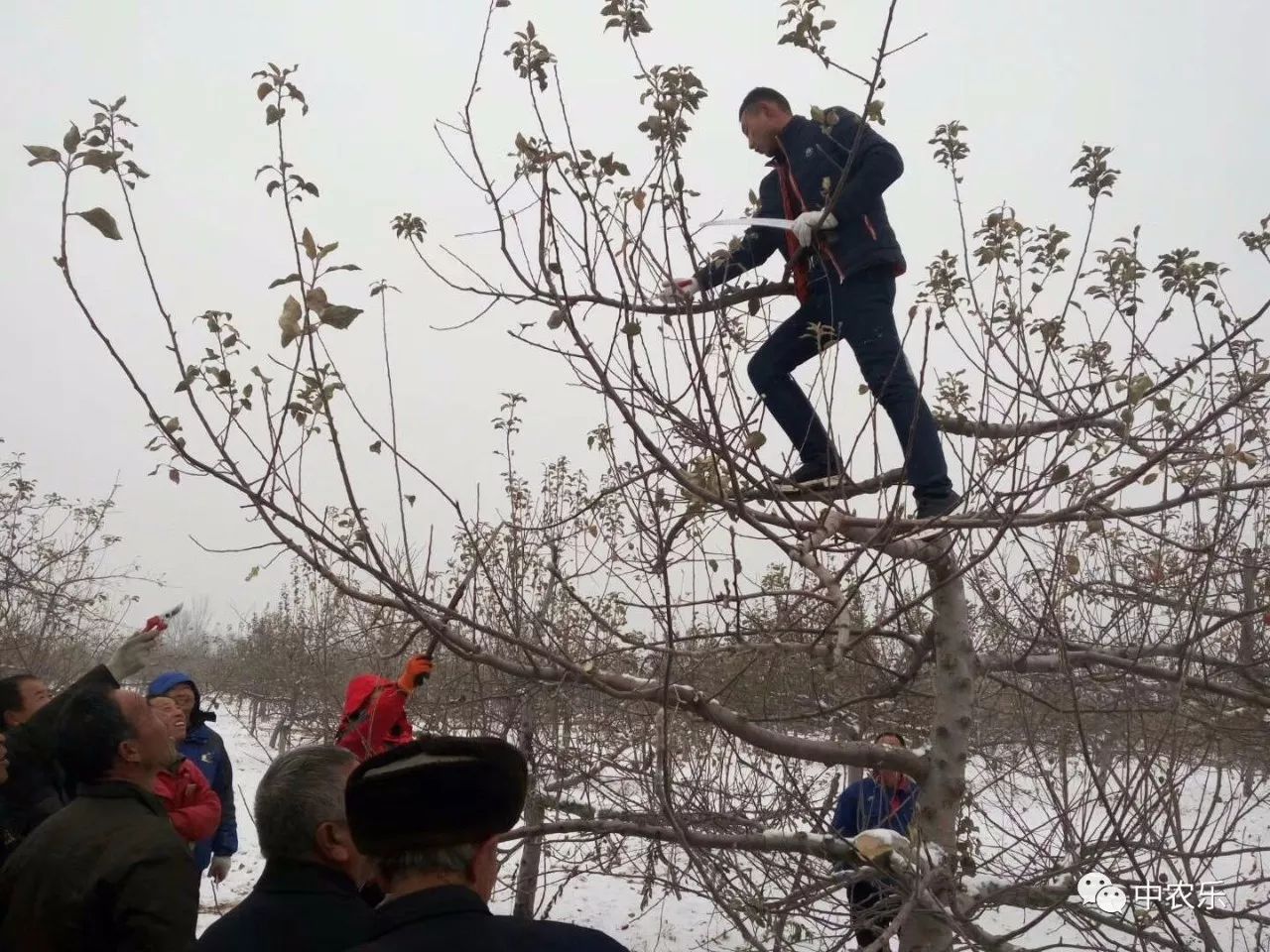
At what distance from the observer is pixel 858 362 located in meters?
2.88

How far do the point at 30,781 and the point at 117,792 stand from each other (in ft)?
4.18

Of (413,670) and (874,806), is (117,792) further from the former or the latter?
(874,806)

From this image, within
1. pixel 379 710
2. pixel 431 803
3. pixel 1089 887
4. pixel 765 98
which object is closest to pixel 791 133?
pixel 765 98

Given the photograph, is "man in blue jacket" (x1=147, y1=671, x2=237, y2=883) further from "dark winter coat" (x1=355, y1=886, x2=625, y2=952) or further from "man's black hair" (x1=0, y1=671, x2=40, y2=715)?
"dark winter coat" (x1=355, y1=886, x2=625, y2=952)

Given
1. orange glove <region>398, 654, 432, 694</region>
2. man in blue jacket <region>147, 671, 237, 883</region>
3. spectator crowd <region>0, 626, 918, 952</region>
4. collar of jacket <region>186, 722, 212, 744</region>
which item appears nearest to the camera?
spectator crowd <region>0, 626, 918, 952</region>

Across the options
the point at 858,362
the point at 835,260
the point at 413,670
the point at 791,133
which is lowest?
the point at 413,670

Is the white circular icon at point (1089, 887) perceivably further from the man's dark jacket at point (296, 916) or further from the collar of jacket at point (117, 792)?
the collar of jacket at point (117, 792)

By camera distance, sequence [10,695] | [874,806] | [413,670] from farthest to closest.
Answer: [874,806] < [10,695] < [413,670]

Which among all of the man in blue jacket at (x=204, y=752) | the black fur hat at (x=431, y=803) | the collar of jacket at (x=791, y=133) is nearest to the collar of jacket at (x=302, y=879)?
the black fur hat at (x=431, y=803)

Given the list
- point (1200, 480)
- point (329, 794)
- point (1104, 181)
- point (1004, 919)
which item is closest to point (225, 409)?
point (329, 794)

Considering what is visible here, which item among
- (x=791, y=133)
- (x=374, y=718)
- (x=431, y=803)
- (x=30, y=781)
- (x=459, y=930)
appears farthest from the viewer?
(x=30, y=781)

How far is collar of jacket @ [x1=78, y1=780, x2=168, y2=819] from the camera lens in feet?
7.22

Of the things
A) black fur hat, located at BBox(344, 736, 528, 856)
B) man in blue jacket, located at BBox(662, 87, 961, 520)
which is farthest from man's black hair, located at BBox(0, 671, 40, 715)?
man in blue jacket, located at BBox(662, 87, 961, 520)

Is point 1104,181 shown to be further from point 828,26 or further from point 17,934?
point 17,934
